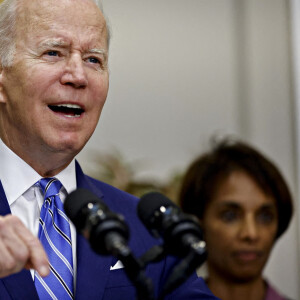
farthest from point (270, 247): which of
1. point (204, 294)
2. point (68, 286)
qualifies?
point (68, 286)

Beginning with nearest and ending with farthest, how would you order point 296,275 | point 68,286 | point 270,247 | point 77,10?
1. point 68,286
2. point 77,10
3. point 270,247
4. point 296,275

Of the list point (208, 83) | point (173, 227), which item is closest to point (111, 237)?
point (173, 227)

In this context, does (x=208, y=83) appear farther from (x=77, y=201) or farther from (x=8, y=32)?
(x=77, y=201)

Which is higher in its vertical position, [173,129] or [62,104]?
[62,104]

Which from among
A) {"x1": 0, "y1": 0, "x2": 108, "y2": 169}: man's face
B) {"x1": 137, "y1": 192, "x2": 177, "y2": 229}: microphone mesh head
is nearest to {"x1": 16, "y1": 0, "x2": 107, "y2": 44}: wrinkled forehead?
{"x1": 0, "y1": 0, "x2": 108, "y2": 169}: man's face

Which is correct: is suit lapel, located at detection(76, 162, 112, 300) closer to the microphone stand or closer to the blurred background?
the microphone stand

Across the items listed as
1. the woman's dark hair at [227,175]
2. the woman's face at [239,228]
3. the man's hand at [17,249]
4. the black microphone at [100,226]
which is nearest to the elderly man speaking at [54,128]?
the man's hand at [17,249]

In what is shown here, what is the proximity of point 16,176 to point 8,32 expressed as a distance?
41 centimetres

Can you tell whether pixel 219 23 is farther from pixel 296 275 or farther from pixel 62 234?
pixel 62 234

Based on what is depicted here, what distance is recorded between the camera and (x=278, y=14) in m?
5.19

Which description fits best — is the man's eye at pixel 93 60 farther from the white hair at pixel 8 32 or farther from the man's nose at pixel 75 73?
the white hair at pixel 8 32

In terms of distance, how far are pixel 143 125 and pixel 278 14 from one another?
4.23 feet

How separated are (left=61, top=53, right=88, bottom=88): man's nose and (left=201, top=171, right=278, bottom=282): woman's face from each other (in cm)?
128

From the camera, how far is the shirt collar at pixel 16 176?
6.35 feet
